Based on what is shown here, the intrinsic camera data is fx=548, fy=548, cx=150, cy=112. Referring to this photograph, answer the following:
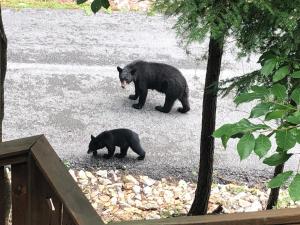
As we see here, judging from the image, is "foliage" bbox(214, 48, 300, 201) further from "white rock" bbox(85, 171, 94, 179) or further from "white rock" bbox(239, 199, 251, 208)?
"white rock" bbox(85, 171, 94, 179)

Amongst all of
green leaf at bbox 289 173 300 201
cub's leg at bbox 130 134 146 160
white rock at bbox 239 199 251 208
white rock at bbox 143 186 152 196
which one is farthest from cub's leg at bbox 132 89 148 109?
green leaf at bbox 289 173 300 201

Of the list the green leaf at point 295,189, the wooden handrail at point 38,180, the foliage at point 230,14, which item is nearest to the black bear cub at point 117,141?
the foliage at point 230,14

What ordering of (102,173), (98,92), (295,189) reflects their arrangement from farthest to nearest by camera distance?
1. (98,92)
2. (102,173)
3. (295,189)

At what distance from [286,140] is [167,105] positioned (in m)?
6.34

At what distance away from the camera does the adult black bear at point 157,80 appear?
748 cm

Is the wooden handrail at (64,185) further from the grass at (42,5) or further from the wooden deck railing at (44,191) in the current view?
the grass at (42,5)

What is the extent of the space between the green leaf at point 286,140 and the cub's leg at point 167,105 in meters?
6.18

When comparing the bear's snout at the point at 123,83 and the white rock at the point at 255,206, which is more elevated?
the bear's snout at the point at 123,83

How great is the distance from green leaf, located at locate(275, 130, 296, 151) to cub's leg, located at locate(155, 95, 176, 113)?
618 centimetres

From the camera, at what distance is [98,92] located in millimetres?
8008

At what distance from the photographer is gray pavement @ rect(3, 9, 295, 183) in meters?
6.41

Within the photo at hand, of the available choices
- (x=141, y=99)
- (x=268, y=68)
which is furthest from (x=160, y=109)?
(x=268, y=68)

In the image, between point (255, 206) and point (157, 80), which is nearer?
point (255, 206)

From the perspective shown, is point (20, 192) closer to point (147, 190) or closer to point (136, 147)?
point (147, 190)
